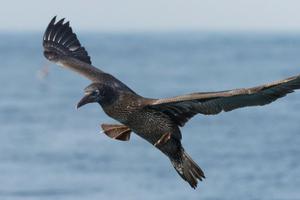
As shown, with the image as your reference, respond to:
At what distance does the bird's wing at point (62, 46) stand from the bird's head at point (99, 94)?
4.83ft

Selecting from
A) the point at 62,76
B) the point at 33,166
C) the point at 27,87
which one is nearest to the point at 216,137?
the point at 33,166

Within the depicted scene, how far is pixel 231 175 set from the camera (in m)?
20.1

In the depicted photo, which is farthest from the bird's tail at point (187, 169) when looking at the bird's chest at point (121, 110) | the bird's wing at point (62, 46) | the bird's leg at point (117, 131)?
the bird's wing at point (62, 46)

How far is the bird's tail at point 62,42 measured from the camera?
13.0 metres

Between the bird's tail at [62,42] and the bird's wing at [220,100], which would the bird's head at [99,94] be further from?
the bird's tail at [62,42]

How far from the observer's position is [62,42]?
13.2 metres

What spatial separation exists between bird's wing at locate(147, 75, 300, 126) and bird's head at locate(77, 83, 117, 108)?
0.37 m

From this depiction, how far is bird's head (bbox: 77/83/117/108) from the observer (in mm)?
10773

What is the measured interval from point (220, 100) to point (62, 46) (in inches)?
123

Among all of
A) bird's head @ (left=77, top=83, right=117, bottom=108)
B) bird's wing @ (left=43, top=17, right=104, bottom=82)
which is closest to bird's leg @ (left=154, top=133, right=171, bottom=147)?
bird's head @ (left=77, top=83, right=117, bottom=108)

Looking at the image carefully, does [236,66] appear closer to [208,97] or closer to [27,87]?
[27,87]

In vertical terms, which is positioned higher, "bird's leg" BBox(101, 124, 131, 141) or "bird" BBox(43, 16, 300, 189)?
"bird's leg" BBox(101, 124, 131, 141)

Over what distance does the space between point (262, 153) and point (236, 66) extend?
36.3 metres

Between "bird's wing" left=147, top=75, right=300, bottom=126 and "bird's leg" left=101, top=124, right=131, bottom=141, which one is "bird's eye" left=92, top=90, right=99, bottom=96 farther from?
"bird's leg" left=101, top=124, right=131, bottom=141
